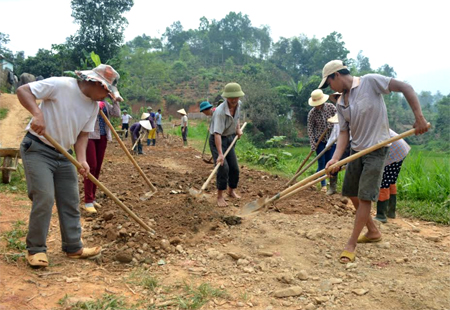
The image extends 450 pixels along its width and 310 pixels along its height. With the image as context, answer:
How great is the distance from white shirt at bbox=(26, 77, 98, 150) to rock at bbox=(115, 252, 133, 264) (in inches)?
40.1

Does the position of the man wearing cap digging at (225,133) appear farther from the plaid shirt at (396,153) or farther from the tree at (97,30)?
the tree at (97,30)

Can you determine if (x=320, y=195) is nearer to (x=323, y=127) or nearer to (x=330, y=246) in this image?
(x=323, y=127)

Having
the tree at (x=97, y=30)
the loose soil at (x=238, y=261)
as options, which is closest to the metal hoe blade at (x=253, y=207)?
the loose soil at (x=238, y=261)

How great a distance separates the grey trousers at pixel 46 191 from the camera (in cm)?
270

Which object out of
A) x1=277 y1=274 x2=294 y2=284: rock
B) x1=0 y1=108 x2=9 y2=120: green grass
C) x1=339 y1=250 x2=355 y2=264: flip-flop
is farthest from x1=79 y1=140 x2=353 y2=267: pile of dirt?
x1=0 y1=108 x2=9 y2=120: green grass

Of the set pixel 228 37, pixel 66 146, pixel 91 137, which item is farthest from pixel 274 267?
pixel 228 37

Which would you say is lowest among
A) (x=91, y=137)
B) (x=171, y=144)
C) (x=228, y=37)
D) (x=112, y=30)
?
(x=171, y=144)

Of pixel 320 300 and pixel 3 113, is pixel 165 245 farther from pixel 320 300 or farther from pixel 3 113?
pixel 3 113

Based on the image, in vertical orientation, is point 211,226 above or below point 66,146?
below

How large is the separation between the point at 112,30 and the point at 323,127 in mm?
22052

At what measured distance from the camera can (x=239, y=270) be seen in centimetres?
295

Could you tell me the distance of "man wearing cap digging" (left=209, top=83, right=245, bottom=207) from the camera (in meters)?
4.62

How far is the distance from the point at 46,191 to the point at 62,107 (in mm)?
649

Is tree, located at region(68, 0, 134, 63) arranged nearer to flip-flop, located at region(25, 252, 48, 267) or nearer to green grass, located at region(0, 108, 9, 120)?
green grass, located at region(0, 108, 9, 120)
